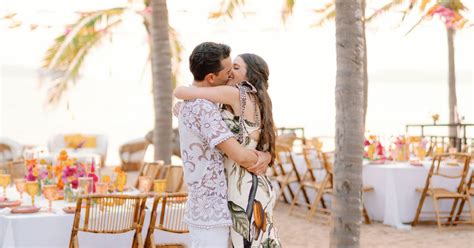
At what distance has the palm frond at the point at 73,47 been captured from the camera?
41.5ft

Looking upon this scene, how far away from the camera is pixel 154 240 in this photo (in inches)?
182

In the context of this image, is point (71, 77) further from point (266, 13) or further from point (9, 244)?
point (9, 244)

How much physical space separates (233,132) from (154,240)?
2207 mm

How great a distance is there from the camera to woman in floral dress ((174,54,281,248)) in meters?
2.60

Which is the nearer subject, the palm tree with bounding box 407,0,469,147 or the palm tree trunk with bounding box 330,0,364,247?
the palm tree trunk with bounding box 330,0,364,247

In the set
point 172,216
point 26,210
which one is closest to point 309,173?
point 172,216

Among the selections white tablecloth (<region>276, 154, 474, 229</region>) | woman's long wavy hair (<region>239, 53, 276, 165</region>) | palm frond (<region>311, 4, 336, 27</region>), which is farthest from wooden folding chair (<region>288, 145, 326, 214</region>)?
palm frond (<region>311, 4, 336, 27</region>)

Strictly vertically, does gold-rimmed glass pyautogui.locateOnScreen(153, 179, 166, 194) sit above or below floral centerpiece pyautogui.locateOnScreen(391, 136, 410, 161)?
below

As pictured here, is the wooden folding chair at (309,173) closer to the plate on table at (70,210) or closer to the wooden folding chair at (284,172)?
the wooden folding chair at (284,172)

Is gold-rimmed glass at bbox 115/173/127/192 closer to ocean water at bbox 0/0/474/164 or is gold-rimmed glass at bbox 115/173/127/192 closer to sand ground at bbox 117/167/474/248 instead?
sand ground at bbox 117/167/474/248

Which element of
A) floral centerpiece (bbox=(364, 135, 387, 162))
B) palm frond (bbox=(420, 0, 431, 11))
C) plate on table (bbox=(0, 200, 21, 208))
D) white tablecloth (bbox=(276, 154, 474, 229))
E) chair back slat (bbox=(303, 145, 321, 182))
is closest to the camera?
plate on table (bbox=(0, 200, 21, 208))

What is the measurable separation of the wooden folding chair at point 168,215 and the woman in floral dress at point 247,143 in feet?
6.17

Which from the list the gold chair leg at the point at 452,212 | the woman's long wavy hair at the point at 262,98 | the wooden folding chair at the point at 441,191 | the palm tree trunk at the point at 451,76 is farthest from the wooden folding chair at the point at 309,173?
the palm tree trunk at the point at 451,76

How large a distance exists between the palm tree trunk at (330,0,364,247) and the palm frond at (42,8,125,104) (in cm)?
826
